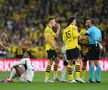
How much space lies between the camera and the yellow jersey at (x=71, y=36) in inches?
795

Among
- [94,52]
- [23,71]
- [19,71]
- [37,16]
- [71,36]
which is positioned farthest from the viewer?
[37,16]

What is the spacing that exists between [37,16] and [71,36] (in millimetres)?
18453

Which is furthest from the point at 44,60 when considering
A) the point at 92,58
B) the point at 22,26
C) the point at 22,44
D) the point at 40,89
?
the point at 40,89

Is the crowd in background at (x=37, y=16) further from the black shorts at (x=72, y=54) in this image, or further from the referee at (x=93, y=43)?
the black shorts at (x=72, y=54)

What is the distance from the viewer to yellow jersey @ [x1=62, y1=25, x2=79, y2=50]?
20188mm

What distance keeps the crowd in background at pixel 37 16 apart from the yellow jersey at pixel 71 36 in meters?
14.2

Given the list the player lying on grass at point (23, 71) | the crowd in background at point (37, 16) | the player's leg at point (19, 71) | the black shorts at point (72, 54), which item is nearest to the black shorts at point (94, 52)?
the black shorts at point (72, 54)

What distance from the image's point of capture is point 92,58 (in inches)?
814

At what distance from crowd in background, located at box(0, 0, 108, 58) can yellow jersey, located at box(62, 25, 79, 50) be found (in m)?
14.2

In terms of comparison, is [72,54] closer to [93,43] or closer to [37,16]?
[93,43]

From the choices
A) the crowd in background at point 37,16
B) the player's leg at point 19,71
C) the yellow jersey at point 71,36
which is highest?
the crowd in background at point 37,16

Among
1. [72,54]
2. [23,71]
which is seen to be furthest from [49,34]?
[23,71]

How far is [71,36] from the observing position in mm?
20281

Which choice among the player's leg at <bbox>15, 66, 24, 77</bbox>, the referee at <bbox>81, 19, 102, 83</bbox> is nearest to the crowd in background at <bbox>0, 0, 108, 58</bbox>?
the referee at <bbox>81, 19, 102, 83</bbox>
